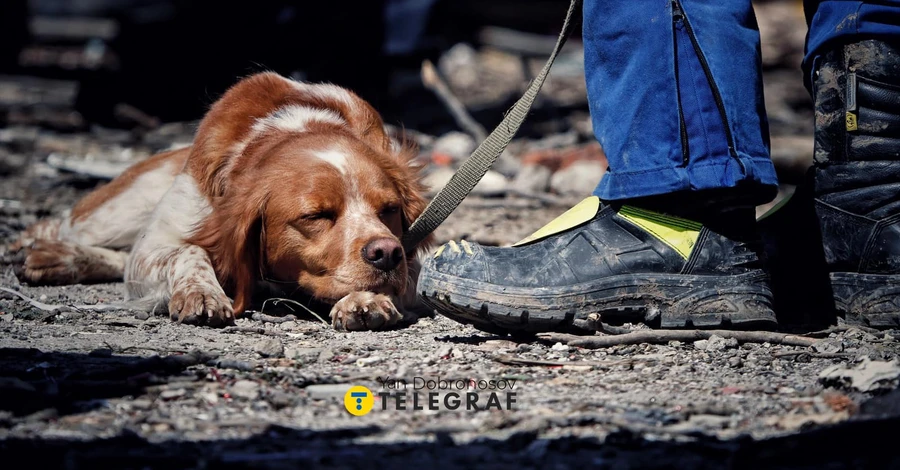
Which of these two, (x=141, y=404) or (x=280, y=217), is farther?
(x=280, y=217)

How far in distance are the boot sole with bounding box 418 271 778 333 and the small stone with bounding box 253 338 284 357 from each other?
453 millimetres

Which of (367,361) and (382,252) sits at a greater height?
(382,252)

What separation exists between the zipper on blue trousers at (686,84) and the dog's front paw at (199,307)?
161 centimetres

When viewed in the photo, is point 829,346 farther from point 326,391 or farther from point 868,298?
point 326,391

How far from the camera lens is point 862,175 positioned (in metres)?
2.81

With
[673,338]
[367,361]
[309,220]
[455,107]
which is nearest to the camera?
[367,361]

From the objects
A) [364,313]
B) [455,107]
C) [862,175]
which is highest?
[455,107]

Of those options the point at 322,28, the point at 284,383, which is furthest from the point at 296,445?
the point at 322,28

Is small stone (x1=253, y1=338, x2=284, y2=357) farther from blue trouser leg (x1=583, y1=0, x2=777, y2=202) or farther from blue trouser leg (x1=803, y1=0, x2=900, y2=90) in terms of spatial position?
blue trouser leg (x1=803, y1=0, x2=900, y2=90)

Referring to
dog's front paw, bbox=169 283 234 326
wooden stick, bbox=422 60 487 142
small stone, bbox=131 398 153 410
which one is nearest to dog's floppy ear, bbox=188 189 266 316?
dog's front paw, bbox=169 283 234 326

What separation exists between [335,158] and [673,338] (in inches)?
58.0

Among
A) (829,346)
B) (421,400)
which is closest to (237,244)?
(421,400)

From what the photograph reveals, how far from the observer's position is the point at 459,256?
2.78 meters

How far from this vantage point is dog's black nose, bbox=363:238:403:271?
128 inches
